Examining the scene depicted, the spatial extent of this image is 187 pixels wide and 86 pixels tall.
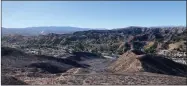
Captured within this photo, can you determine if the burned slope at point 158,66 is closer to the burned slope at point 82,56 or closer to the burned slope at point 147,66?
the burned slope at point 147,66

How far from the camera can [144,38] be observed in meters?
75.1

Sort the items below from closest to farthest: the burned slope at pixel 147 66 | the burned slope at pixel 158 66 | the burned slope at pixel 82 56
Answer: the burned slope at pixel 147 66 → the burned slope at pixel 158 66 → the burned slope at pixel 82 56

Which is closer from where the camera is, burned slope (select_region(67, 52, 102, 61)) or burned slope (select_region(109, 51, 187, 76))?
burned slope (select_region(109, 51, 187, 76))

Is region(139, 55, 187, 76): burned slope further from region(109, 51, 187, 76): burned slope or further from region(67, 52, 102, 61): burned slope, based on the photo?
region(67, 52, 102, 61): burned slope

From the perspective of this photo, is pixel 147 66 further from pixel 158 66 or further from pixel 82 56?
pixel 82 56

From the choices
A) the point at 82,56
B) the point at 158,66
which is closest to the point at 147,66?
the point at 158,66

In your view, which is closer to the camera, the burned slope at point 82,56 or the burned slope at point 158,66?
the burned slope at point 158,66

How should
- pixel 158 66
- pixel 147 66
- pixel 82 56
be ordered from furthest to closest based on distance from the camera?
1. pixel 82 56
2. pixel 158 66
3. pixel 147 66

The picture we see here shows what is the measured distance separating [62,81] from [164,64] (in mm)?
13863

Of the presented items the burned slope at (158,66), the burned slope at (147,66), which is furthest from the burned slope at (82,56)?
the burned slope at (158,66)

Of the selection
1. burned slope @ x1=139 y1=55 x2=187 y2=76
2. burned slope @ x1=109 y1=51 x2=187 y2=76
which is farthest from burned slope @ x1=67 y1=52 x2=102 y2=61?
burned slope @ x1=139 y1=55 x2=187 y2=76

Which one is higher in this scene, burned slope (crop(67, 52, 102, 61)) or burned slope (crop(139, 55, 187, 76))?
burned slope (crop(139, 55, 187, 76))

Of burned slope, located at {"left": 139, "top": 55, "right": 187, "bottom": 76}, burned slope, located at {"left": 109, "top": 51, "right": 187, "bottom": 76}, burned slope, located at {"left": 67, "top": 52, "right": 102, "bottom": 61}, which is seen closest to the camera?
burned slope, located at {"left": 109, "top": 51, "right": 187, "bottom": 76}

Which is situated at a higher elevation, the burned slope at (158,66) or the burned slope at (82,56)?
the burned slope at (158,66)
